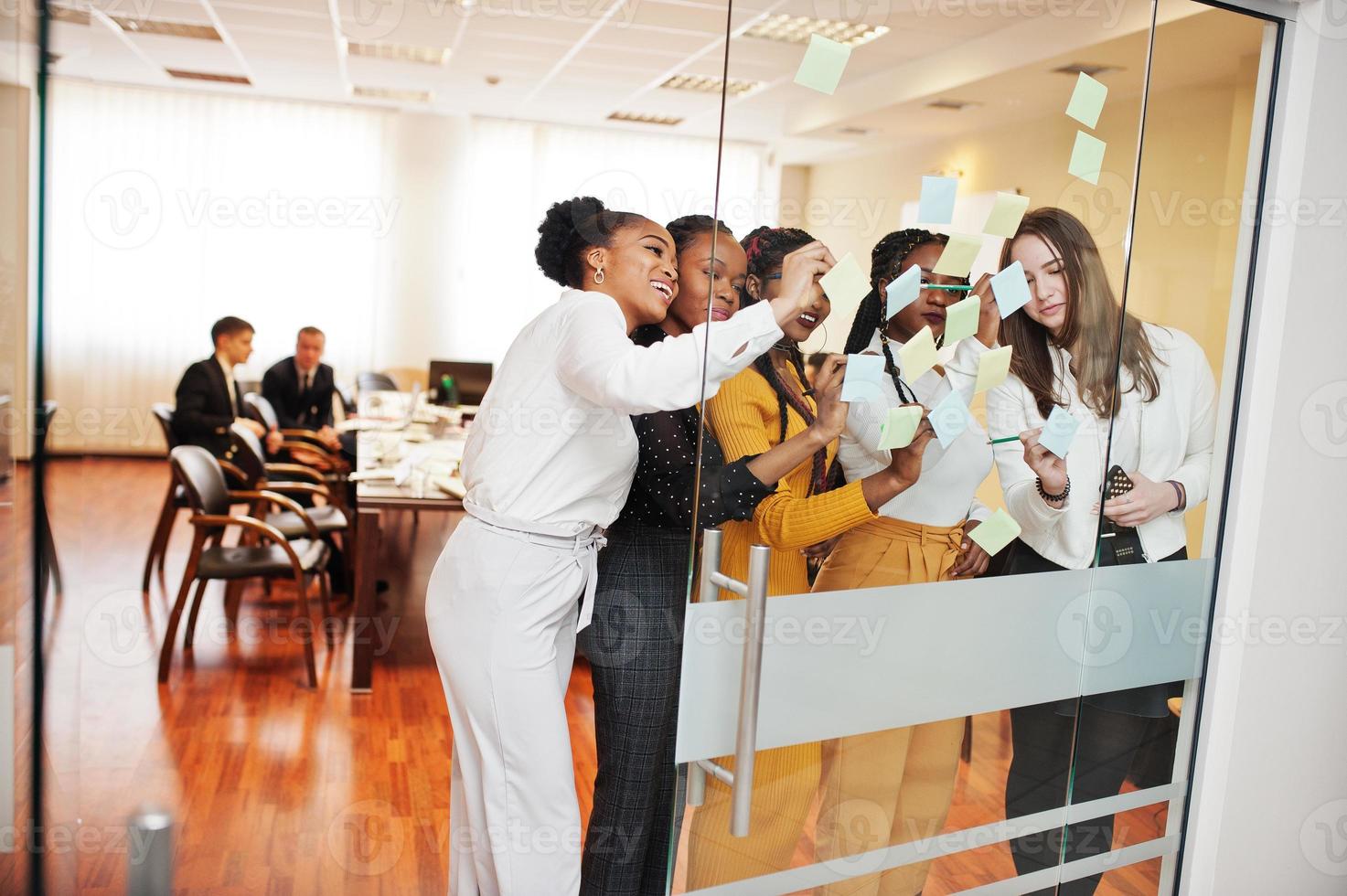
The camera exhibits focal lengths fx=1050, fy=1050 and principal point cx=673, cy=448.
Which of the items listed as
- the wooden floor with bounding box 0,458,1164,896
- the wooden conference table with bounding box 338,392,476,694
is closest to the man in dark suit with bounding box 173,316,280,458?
the wooden conference table with bounding box 338,392,476,694

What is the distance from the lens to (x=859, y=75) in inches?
69.9

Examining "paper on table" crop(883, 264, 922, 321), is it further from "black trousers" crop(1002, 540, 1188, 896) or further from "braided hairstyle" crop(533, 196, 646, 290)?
"black trousers" crop(1002, 540, 1188, 896)

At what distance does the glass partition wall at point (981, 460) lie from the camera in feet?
5.81

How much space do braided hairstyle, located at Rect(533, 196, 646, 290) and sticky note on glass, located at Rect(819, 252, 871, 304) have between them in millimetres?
391

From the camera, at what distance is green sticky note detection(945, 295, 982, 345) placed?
6.16ft

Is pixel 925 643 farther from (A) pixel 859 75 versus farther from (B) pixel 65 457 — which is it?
(B) pixel 65 457

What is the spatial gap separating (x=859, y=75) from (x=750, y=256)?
37cm

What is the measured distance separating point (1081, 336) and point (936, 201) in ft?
1.50

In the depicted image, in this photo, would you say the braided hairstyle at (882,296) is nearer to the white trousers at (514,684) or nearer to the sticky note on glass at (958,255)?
the sticky note on glass at (958,255)

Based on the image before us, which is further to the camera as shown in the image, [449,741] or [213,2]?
[213,2]

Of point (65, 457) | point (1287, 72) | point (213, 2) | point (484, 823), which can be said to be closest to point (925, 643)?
point (484, 823)

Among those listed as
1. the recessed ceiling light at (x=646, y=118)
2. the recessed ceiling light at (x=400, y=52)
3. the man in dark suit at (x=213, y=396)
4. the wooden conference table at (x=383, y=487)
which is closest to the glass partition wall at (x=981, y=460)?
the wooden conference table at (x=383, y=487)

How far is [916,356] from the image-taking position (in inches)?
72.7

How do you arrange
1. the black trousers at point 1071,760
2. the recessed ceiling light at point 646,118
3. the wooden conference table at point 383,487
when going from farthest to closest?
the recessed ceiling light at point 646,118 < the wooden conference table at point 383,487 < the black trousers at point 1071,760
